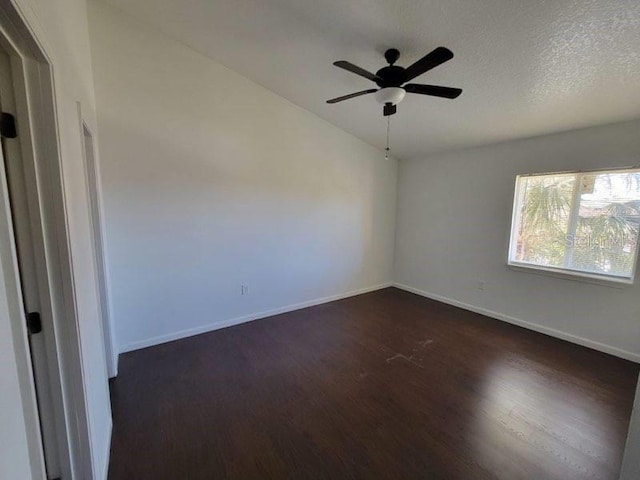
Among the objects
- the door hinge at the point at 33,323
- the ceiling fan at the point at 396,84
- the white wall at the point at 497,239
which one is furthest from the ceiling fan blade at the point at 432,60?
the white wall at the point at 497,239

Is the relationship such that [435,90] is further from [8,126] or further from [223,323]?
Result: [223,323]

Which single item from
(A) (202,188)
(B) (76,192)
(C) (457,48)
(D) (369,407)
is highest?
(C) (457,48)

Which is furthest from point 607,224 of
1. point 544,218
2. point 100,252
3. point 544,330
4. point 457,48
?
point 100,252

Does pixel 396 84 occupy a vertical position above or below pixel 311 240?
above

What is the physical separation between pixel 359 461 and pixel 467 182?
3676 millimetres

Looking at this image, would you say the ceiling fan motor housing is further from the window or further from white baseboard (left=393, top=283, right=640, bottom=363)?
white baseboard (left=393, top=283, right=640, bottom=363)

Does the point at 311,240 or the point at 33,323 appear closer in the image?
the point at 33,323

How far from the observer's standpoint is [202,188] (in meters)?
3.00

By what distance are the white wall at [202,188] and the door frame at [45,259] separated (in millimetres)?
1778

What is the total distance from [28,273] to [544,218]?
14.6 ft

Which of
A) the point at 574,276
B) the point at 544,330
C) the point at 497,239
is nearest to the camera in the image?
the point at 574,276

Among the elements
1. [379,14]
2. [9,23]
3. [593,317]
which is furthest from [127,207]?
[593,317]

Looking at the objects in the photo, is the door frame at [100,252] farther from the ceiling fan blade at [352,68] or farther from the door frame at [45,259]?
the ceiling fan blade at [352,68]

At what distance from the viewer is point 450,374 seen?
96.7 inches
